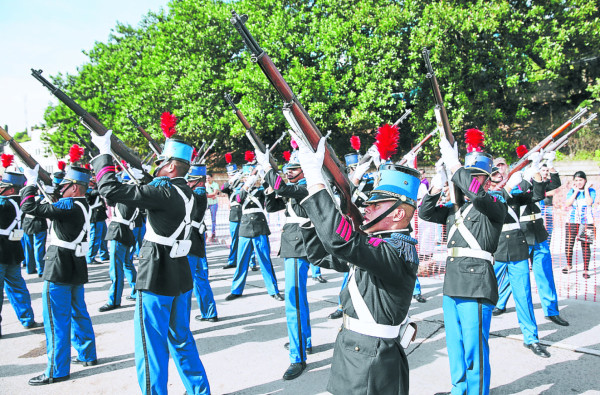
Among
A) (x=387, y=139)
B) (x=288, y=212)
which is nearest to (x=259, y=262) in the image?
(x=288, y=212)

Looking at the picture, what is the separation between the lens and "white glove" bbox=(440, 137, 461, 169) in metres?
4.17

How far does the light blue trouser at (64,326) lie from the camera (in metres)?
4.44

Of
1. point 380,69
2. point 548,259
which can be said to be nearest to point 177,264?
point 548,259

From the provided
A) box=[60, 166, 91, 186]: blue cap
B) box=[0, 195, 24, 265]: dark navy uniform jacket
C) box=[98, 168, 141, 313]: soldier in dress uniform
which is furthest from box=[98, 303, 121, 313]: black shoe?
box=[60, 166, 91, 186]: blue cap

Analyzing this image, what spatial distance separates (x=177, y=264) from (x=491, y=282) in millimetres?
3004

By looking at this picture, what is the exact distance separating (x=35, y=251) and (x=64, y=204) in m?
5.65

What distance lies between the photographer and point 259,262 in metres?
7.48

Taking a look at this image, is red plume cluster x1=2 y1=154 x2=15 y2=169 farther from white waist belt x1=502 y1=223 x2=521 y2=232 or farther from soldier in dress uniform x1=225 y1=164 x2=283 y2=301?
white waist belt x1=502 y1=223 x2=521 y2=232

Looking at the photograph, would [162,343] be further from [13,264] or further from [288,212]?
[13,264]

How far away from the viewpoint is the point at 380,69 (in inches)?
710

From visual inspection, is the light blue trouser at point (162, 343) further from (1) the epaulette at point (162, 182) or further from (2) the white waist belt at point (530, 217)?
(2) the white waist belt at point (530, 217)

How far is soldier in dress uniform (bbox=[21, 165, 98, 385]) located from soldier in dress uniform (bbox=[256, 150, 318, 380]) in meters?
2.34

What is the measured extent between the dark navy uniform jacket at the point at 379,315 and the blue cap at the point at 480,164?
213 cm

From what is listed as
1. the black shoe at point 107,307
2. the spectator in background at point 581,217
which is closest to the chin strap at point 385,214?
the black shoe at point 107,307
